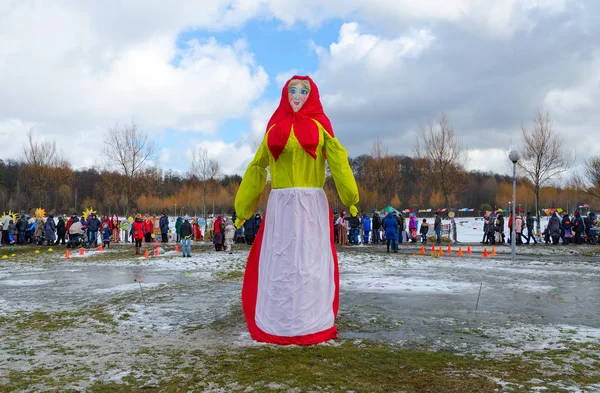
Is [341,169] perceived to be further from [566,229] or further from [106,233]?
[566,229]

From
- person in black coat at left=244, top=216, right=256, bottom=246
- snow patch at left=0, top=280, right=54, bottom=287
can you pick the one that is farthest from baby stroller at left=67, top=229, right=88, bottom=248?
snow patch at left=0, top=280, right=54, bottom=287

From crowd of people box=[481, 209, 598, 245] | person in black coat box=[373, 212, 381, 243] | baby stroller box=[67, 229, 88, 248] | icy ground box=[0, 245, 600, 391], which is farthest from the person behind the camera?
person in black coat box=[373, 212, 381, 243]

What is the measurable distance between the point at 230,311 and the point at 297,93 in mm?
3650

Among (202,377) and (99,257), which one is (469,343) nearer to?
(202,377)

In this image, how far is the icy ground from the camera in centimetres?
552

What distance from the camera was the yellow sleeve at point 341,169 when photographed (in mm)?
5770

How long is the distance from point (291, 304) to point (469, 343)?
221 centimetres

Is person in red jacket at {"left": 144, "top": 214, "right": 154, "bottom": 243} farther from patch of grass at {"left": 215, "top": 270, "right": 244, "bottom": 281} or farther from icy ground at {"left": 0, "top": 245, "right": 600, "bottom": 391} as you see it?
patch of grass at {"left": 215, "top": 270, "right": 244, "bottom": 281}

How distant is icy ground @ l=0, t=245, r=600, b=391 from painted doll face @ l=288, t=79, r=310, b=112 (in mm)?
3006

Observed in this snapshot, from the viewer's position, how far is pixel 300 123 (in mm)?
5910

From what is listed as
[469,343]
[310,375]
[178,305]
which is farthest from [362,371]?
[178,305]

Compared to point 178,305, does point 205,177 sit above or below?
above

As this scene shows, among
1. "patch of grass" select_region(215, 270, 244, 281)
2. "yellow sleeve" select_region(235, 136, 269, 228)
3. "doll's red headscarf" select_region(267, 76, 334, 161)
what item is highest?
"doll's red headscarf" select_region(267, 76, 334, 161)

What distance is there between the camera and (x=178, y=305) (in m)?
8.13
